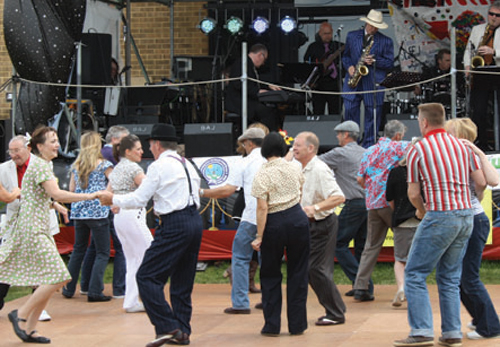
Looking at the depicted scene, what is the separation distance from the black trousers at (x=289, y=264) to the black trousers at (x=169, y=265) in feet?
1.89

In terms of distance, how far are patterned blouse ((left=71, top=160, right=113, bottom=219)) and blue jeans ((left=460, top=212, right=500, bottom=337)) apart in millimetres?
3848

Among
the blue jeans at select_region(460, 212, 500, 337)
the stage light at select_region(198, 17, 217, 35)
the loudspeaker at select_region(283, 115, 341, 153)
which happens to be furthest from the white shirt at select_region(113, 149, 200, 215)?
the stage light at select_region(198, 17, 217, 35)

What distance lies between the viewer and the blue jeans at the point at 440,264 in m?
6.05

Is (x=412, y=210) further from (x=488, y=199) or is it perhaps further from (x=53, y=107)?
(x=53, y=107)

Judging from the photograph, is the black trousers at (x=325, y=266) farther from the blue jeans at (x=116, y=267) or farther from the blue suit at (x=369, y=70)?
the blue suit at (x=369, y=70)

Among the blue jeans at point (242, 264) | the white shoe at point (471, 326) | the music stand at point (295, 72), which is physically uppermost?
the music stand at point (295, 72)

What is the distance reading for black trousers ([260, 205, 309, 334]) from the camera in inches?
266

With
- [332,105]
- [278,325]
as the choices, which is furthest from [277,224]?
[332,105]

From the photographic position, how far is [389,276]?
32.7 ft

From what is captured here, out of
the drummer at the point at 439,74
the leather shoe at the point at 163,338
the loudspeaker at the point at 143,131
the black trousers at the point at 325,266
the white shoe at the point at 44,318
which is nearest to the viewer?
the leather shoe at the point at 163,338

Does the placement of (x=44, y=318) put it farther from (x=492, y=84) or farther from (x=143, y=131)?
(x=492, y=84)

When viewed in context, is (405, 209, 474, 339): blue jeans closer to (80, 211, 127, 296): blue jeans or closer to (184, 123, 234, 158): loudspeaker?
(80, 211, 127, 296): blue jeans

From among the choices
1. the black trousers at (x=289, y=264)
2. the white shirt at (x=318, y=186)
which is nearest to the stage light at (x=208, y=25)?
the white shirt at (x=318, y=186)

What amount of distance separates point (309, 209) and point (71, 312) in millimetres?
2655
